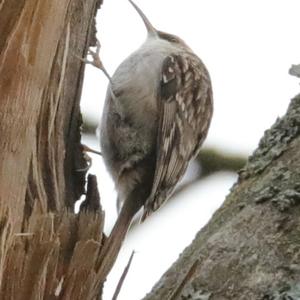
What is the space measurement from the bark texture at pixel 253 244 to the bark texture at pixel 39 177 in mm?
262

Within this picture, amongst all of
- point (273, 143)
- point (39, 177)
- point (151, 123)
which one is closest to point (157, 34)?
point (151, 123)

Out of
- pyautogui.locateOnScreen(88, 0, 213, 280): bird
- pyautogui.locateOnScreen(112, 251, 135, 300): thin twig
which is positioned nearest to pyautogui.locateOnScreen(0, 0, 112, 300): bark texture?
pyautogui.locateOnScreen(112, 251, 135, 300): thin twig

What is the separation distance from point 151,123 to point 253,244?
3.53ft

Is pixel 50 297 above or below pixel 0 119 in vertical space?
below

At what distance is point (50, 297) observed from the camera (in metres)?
1.96

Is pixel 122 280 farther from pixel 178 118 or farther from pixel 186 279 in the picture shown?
pixel 178 118

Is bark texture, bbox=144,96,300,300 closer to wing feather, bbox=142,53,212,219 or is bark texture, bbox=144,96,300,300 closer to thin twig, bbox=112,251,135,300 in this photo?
thin twig, bbox=112,251,135,300

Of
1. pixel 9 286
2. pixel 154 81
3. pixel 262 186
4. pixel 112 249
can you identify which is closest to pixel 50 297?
pixel 9 286

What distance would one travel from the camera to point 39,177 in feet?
7.36

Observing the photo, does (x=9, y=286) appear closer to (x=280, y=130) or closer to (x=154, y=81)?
(x=280, y=130)

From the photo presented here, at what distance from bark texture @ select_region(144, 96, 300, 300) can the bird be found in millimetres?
476

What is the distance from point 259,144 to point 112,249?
69cm

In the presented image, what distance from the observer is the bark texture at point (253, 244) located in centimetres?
216

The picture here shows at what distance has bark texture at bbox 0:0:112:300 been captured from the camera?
1.92m
